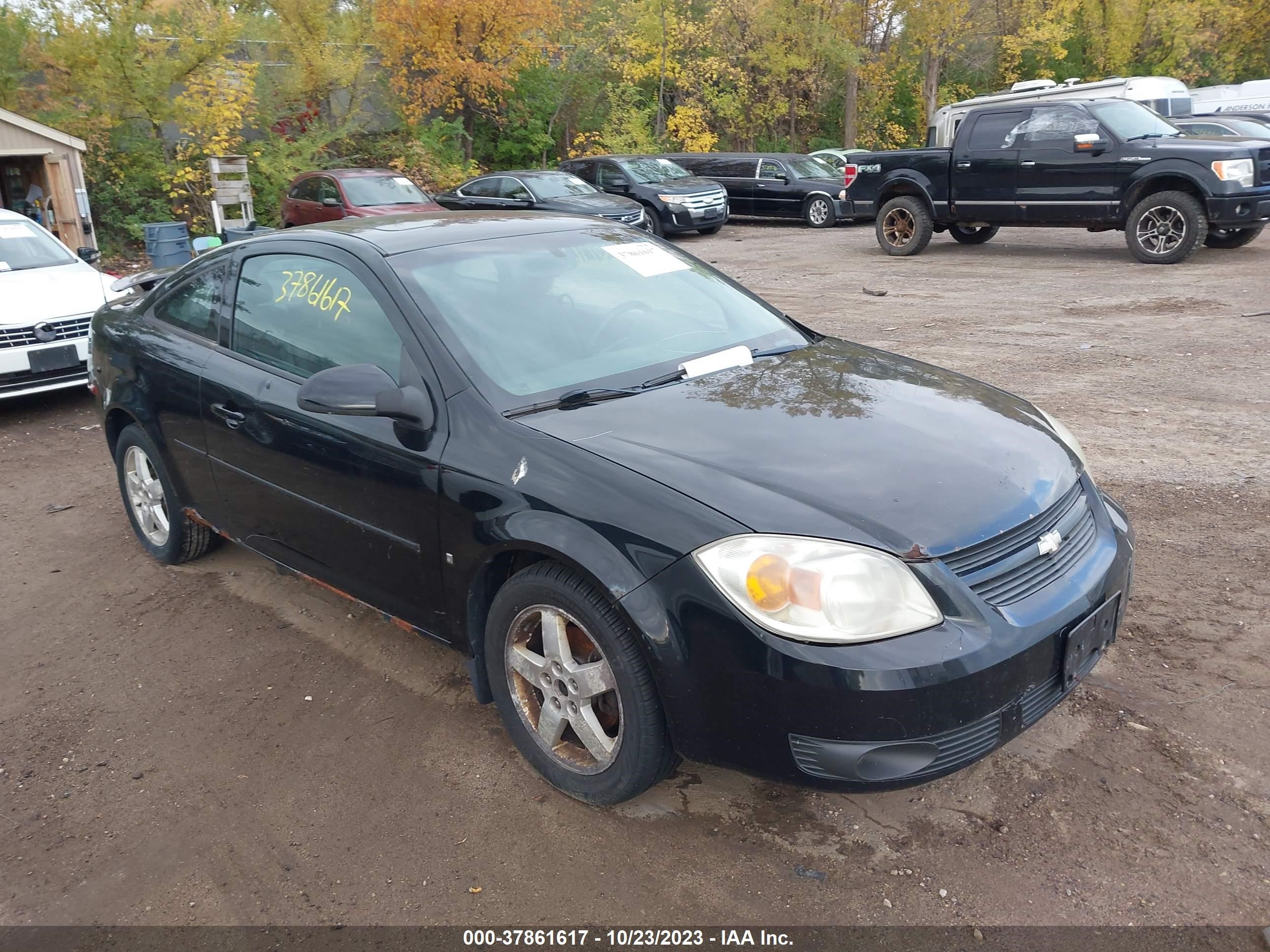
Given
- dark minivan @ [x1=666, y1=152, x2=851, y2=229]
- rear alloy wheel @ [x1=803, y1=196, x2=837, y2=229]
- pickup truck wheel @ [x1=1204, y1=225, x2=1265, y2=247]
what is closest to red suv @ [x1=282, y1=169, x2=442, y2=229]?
dark minivan @ [x1=666, y1=152, x2=851, y2=229]

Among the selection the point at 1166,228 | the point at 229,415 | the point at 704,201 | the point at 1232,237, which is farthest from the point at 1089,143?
the point at 229,415

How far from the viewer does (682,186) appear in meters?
19.4

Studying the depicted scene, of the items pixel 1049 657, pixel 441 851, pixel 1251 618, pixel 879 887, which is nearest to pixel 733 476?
pixel 1049 657

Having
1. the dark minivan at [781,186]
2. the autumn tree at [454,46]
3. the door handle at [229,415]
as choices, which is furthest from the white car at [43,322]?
the autumn tree at [454,46]

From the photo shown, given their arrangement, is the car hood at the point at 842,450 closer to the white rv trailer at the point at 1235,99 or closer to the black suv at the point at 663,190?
the black suv at the point at 663,190

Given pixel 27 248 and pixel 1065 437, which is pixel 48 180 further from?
pixel 1065 437

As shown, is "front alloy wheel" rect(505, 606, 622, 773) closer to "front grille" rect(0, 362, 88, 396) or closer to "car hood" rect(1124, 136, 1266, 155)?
"front grille" rect(0, 362, 88, 396)

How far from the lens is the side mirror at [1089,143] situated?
12.3 m

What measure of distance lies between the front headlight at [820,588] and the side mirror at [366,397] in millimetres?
1110

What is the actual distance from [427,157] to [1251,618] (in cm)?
2421

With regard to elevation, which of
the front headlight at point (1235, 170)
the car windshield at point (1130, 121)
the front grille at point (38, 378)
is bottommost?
the front grille at point (38, 378)

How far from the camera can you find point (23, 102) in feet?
61.8

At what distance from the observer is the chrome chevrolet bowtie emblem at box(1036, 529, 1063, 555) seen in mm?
2734

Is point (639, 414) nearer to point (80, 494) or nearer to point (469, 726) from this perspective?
point (469, 726)
